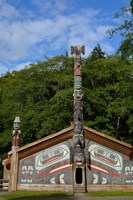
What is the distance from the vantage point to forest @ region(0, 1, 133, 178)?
32.3m

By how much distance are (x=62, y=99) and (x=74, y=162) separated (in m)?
12.6

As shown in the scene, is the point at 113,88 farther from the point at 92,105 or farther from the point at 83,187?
the point at 83,187

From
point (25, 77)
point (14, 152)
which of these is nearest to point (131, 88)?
point (14, 152)

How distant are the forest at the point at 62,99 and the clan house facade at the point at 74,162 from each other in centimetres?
1031

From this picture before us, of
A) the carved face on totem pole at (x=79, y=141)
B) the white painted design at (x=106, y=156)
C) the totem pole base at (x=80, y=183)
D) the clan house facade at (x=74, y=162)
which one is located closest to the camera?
the totem pole base at (x=80, y=183)

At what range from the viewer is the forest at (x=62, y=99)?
106 ft

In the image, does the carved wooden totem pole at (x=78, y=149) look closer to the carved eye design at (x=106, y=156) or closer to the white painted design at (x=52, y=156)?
the white painted design at (x=52, y=156)

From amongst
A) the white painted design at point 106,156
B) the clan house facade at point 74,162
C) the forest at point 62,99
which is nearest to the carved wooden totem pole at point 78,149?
the clan house facade at point 74,162

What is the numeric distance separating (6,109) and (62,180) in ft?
58.8

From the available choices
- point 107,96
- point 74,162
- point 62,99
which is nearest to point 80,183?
point 74,162

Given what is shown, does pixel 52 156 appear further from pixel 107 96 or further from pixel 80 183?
pixel 107 96

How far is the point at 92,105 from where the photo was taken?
33875 millimetres

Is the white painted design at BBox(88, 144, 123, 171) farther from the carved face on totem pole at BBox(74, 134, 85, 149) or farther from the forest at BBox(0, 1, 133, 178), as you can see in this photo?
the forest at BBox(0, 1, 133, 178)

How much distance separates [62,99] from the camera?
3194 centimetres
